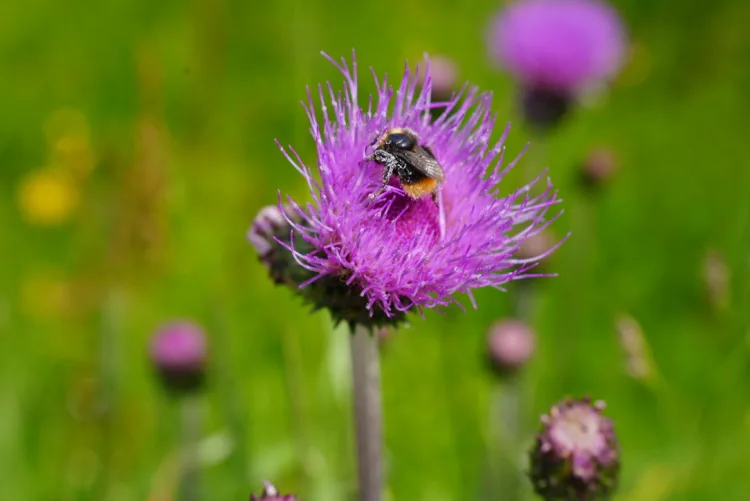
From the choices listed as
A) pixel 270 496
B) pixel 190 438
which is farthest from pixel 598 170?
pixel 270 496

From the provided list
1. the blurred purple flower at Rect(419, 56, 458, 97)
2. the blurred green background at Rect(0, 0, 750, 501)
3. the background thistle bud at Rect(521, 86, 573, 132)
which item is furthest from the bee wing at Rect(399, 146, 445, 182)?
the background thistle bud at Rect(521, 86, 573, 132)

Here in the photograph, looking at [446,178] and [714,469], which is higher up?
[446,178]

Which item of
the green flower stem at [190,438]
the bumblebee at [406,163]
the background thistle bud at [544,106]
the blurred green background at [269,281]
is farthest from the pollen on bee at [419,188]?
the background thistle bud at [544,106]

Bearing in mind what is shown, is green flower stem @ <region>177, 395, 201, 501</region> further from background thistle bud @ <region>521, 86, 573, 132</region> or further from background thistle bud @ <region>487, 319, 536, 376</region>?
background thistle bud @ <region>521, 86, 573, 132</region>

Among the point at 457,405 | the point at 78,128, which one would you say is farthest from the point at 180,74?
the point at 457,405

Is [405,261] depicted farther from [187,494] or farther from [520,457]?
[187,494]

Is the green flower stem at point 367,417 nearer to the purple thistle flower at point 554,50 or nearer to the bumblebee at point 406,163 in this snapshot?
the bumblebee at point 406,163
